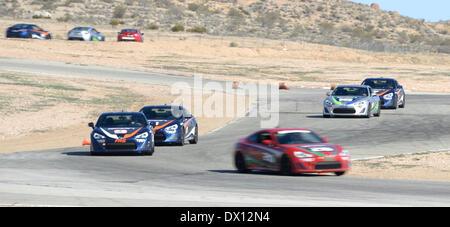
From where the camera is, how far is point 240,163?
19.7 metres

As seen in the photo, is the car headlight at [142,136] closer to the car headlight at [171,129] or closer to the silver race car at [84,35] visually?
the car headlight at [171,129]

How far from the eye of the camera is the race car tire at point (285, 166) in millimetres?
18312

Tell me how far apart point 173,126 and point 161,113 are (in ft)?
3.89

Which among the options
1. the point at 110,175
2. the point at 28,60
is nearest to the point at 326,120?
the point at 110,175

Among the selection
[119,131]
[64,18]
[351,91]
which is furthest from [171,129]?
[64,18]

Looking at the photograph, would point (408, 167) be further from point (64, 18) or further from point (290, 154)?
point (64, 18)

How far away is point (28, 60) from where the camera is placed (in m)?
60.6

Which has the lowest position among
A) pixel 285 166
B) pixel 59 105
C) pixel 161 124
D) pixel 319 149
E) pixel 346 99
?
pixel 59 105

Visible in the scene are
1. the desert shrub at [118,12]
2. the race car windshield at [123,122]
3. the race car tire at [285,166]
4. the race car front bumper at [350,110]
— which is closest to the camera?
the race car tire at [285,166]

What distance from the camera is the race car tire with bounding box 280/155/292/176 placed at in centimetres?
1831

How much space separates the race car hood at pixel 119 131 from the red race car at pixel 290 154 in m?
4.19

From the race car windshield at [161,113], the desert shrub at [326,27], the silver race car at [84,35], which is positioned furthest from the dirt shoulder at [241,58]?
the race car windshield at [161,113]

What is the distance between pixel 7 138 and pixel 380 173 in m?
16.1
